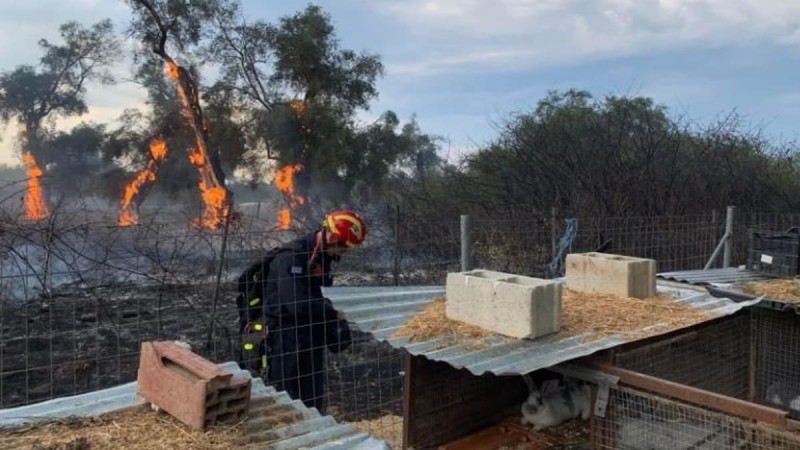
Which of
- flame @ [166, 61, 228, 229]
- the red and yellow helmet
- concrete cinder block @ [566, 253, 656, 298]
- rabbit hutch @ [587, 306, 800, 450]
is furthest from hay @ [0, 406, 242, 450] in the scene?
flame @ [166, 61, 228, 229]

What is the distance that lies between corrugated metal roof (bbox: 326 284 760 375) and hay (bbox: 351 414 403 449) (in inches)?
55.4

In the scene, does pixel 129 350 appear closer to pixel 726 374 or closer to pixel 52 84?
pixel 726 374

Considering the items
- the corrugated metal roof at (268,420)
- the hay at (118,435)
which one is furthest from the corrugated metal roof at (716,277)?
the hay at (118,435)

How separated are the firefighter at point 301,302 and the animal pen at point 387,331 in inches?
15.2

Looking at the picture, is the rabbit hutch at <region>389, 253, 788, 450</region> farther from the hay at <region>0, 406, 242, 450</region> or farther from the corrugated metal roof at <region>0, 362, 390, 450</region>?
the hay at <region>0, 406, 242, 450</region>

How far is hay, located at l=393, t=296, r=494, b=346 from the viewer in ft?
13.1

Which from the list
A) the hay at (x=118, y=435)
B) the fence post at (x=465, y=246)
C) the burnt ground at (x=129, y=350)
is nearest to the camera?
the hay at (x=118, y=435)

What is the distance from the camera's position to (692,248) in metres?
10.4

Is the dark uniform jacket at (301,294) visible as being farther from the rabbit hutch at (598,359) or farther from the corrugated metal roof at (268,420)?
the corrugated metal roof at (268,420)

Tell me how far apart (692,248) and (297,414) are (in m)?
9.18

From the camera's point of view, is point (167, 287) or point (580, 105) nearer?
point (167, 287)

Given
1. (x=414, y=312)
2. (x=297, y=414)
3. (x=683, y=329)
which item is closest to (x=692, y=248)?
(x=683, y=329)

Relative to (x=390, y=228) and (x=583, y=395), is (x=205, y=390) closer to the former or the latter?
(x=583, y=395)

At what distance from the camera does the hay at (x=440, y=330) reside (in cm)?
399
